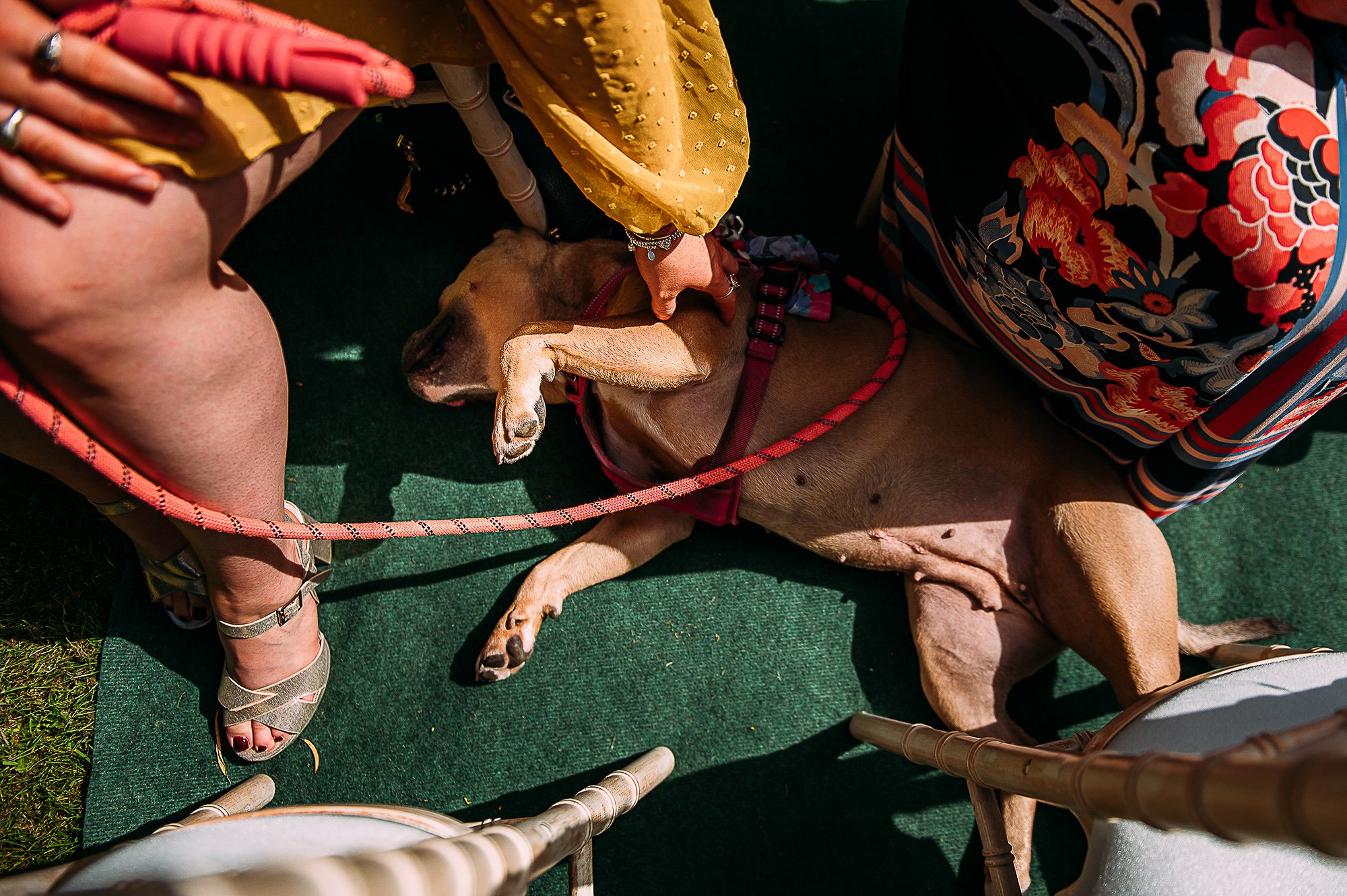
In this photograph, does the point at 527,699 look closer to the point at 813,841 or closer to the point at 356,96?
the point at 813,841

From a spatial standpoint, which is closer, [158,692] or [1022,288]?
[1022,288]

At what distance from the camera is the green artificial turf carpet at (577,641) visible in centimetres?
191

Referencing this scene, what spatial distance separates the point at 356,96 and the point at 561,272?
1.19 m

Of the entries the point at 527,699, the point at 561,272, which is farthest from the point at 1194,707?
the point at 561,272

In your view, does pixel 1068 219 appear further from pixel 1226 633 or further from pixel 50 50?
pixel 50 50

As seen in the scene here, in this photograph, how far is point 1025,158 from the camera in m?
1.39

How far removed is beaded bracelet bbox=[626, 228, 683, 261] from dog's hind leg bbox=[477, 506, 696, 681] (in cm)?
84

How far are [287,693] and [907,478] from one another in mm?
1683

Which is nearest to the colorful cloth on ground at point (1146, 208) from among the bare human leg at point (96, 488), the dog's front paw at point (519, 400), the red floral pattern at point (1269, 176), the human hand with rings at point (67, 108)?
the red floral pattern at point (1269, 176)

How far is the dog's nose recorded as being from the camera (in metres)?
1.97

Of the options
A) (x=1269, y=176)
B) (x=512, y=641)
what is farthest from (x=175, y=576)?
(x=1269, y=176)

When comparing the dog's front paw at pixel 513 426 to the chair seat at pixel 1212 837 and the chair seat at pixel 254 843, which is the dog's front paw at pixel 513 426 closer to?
the chair seat at pixel 254 843

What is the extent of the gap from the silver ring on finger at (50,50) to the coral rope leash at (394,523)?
1.68ft

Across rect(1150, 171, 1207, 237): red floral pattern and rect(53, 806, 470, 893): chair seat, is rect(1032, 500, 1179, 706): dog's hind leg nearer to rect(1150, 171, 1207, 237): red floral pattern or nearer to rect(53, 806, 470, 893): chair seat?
rect(1150, 171, 1207, 237): red floral pattern
